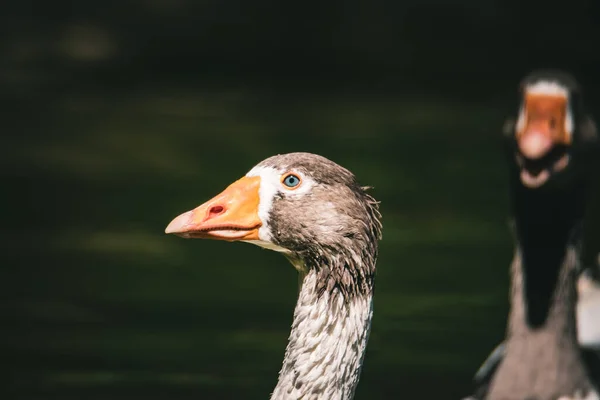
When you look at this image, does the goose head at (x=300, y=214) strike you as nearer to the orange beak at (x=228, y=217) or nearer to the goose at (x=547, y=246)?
the orange beak at (x=228, y=217)

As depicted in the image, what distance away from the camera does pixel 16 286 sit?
38.5 ft

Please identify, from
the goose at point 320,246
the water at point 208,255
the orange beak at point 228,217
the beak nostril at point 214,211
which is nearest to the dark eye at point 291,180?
the goose at point 320,246

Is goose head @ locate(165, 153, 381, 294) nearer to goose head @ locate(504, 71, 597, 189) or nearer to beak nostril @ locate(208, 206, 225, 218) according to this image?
beak nostril @ locate(208, 206, 225, 218)

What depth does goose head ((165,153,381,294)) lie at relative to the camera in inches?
232

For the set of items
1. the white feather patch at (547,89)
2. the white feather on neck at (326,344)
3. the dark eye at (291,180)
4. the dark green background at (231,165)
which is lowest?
the white feather on neck at (326,344)

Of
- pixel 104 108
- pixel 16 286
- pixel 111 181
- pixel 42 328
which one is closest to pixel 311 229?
pixel 42 328

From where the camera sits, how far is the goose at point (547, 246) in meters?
7.72

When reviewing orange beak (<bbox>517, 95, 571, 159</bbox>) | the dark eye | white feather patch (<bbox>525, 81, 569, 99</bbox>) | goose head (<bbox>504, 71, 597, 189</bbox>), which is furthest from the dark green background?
the dark eye

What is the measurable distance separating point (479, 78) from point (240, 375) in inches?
564

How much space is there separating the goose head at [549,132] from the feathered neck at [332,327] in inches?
78.1

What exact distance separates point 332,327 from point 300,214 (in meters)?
0.48

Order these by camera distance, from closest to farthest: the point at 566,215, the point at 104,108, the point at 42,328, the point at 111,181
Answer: the point at 566,215
the point at 42,328
the point at 111,181
the point at 104,108

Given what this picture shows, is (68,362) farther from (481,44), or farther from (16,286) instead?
(481,44)

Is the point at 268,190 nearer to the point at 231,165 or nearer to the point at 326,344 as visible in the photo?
the point at 326,344
